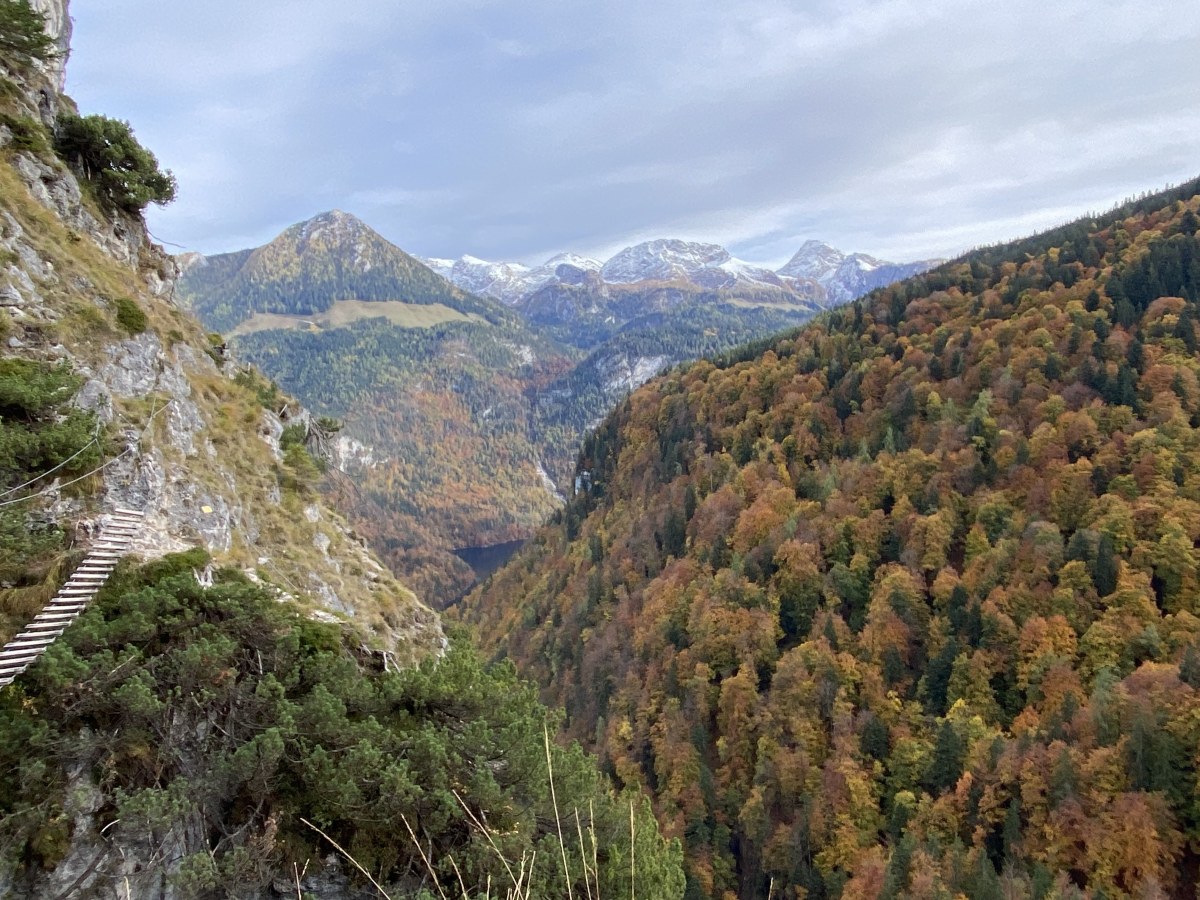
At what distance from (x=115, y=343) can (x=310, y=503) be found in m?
10.0

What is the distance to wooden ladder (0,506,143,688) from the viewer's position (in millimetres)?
11453

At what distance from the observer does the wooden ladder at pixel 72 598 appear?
37.6ft

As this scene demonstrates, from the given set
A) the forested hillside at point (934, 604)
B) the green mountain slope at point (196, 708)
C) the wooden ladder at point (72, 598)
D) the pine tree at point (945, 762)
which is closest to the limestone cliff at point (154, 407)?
the green mountain slope at point (196, 708)

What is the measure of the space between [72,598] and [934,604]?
285 feet

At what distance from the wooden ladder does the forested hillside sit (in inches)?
1844

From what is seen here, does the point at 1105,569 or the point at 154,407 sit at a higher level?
the point at 154,407

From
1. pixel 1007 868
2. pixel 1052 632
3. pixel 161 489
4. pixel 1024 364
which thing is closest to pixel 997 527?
pixel 1052 632

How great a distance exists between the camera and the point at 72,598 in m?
13.2

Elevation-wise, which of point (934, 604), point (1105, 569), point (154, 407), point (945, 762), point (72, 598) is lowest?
point (945, 762)

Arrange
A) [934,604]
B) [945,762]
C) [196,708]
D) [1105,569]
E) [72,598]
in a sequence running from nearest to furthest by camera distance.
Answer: [196,708], [72,598], [945,762], [1105,569], [934,604]

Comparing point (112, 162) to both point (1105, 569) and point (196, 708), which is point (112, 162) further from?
point (1105, 569)

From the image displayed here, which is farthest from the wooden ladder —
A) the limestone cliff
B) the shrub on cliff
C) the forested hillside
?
the forested hillside

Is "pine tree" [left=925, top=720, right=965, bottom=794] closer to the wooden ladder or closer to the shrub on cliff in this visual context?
the wooden ladder

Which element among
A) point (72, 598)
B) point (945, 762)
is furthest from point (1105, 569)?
point (72, 598)
